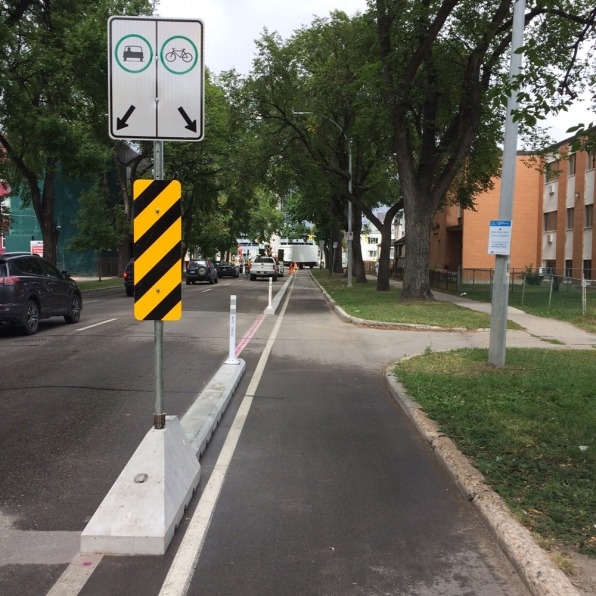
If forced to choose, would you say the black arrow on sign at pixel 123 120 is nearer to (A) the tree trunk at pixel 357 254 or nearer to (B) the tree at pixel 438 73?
(B) the tree at pixel 438 73

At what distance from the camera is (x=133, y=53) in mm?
4199

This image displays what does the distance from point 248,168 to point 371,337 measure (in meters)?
16.9

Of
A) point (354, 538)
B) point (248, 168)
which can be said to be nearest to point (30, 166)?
point (248, 168)

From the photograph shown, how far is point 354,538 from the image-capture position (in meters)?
3.83

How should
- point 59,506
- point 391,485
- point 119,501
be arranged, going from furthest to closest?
point 391,485 < point 59,506 < point 119,501

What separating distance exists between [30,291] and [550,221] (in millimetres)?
37007

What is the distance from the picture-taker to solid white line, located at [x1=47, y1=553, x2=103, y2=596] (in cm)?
316

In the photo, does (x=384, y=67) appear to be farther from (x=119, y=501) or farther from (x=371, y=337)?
(x=119, y=501)

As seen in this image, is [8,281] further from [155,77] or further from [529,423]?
[529,423]

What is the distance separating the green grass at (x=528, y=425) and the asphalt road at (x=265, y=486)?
398mm

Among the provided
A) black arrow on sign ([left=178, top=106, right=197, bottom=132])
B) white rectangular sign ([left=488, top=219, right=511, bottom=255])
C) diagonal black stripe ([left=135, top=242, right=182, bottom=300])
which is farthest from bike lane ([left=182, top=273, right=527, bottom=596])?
white rectangular sign ([left=488, top=219, right=511, bottom=255])

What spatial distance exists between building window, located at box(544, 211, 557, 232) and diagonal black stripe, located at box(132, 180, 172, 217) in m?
40.5

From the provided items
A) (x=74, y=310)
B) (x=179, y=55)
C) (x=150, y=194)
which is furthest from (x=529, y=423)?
(x=74, y=310)

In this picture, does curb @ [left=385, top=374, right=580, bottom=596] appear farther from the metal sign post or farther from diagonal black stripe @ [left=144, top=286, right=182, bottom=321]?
diagonal black stripe @ [left=144, top=286, right=182, bottom=321]
